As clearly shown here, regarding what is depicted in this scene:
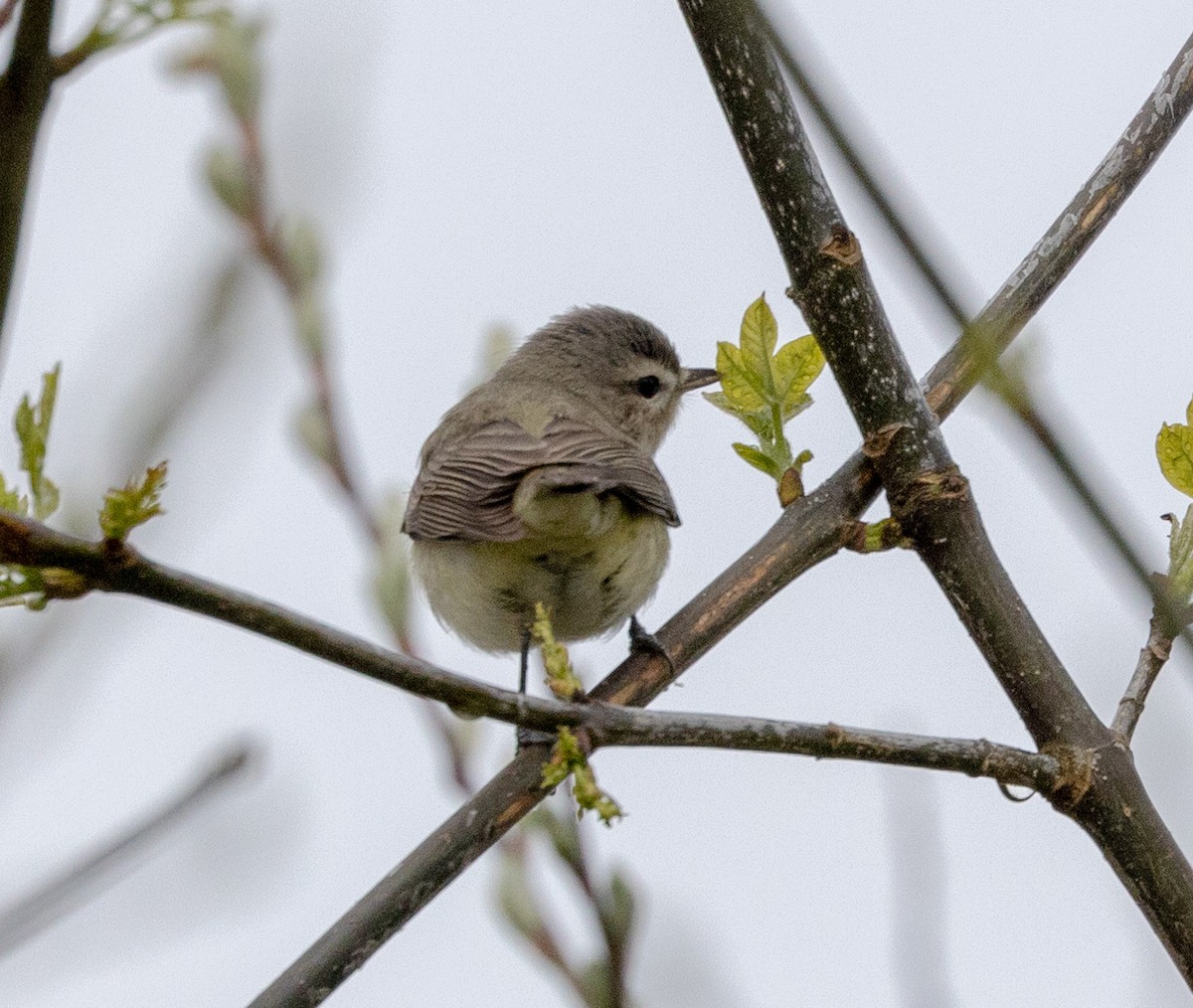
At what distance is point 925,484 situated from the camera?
264cm

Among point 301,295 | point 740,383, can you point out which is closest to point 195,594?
point 740,383

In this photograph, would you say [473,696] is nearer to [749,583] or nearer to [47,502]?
[47,502]

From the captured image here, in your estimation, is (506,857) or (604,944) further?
(506,857)

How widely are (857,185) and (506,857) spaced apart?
236cm

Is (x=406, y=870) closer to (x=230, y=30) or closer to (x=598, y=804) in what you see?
(x=598, y=804)

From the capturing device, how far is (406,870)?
2.37 metres

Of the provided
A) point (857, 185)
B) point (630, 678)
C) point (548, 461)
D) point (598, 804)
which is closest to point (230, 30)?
point (548, 461)

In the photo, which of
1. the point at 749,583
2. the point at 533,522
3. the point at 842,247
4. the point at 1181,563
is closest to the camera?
the point at 842,247

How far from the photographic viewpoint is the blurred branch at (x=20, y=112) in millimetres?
1172

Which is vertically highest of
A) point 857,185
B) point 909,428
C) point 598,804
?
point 909,428

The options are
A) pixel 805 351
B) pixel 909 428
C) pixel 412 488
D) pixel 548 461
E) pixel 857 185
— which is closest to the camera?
pixel 857 185

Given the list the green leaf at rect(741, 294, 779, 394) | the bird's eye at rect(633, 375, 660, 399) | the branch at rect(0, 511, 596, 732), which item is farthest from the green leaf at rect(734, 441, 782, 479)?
the bird's eye at rect(633, 375, 660, 399)

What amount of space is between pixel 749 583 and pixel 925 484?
449 mm

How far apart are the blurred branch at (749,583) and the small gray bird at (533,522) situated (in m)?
1.01
